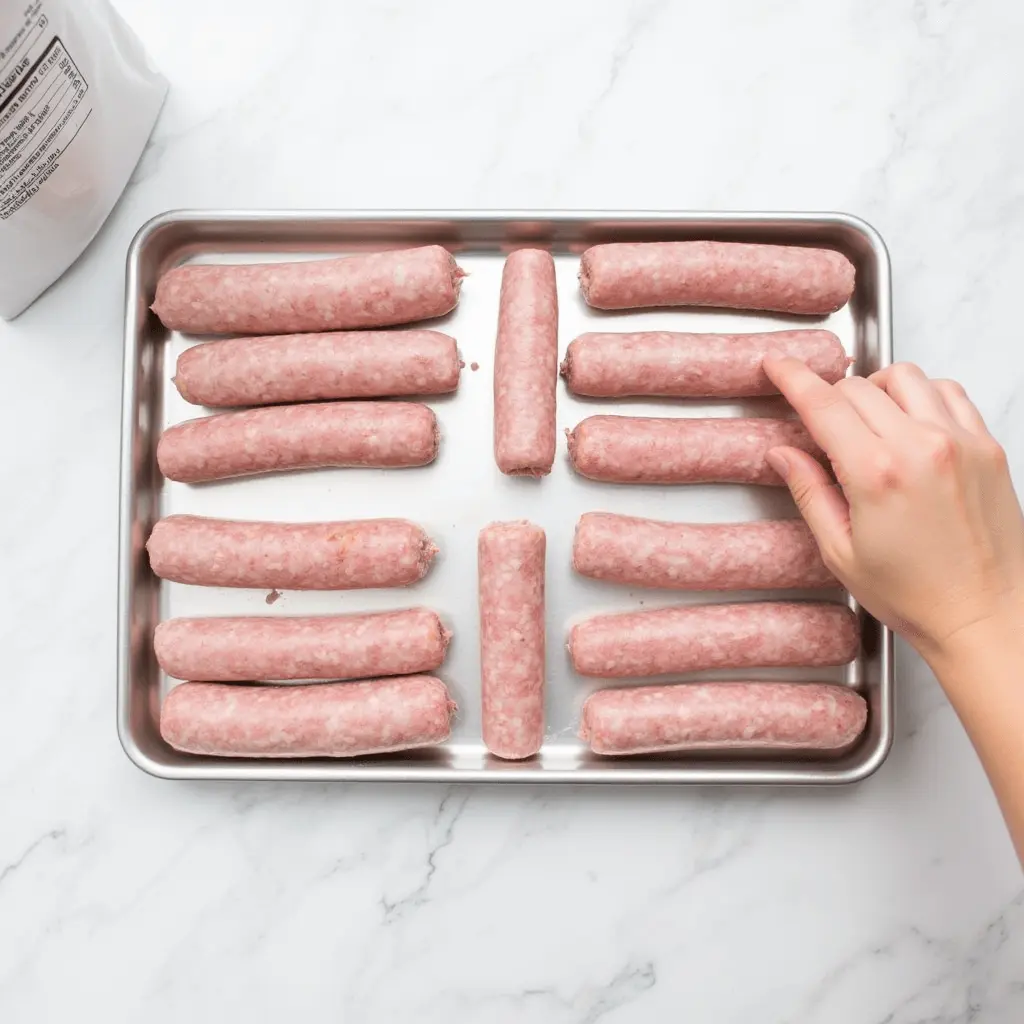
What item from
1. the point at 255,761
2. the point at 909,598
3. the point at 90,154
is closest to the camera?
the point at 909,598

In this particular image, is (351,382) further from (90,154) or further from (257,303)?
(90,154)

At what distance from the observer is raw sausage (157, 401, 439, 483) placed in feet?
6.70

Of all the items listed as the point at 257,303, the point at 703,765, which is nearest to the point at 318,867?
the point at 703,765

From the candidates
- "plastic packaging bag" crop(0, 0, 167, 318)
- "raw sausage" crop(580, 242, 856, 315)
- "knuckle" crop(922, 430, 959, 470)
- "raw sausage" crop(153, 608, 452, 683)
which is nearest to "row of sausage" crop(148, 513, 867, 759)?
"raw sausage" crop(153, 608, 452, 683)

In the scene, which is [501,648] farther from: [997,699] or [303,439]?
[997,699]

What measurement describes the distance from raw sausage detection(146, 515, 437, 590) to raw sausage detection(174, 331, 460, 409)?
0.31m

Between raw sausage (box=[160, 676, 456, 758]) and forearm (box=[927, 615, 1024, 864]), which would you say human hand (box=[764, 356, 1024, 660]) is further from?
raw sausage (box=[160, 676, 456, 758])

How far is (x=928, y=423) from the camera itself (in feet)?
5.91

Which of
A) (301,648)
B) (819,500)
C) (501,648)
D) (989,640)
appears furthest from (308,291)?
(989,640)

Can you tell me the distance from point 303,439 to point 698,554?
93 cm

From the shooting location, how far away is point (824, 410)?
6.13 feet

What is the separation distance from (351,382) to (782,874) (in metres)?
1.57

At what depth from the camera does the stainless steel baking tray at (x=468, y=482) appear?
212 cm

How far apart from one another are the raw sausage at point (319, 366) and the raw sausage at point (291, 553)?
0.31m
